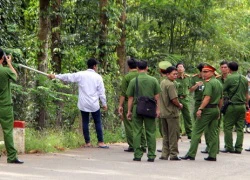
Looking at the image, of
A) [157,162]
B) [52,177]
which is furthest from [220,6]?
[52,177]

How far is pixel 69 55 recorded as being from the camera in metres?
23.4

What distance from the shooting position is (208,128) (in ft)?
52.5

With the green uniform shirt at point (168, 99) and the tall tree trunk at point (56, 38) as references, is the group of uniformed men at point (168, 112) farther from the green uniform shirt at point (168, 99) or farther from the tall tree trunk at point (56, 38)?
the tall tree trunk at point (56, 38)

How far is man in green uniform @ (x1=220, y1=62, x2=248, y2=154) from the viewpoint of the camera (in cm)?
1762

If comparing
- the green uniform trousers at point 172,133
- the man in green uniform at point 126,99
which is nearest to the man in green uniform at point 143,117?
the green uniform trousers at point 172,133

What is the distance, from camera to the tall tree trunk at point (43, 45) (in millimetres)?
18266

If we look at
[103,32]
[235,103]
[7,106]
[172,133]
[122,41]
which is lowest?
[172,133]

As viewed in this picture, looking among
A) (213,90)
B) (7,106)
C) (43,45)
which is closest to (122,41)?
(43,45)

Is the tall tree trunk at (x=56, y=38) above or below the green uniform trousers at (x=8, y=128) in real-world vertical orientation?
above

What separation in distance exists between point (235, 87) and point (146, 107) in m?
3.35

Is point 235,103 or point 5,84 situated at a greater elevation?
point 5,84

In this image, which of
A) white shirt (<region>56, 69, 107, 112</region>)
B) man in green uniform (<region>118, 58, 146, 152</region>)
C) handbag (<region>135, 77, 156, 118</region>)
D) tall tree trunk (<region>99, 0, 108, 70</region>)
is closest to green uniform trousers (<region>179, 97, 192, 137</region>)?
tall tree trunk (<region>99, 0, 108, 70</region>)

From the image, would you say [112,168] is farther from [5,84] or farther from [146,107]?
[5,84]

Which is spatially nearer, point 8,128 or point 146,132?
point 8,128
